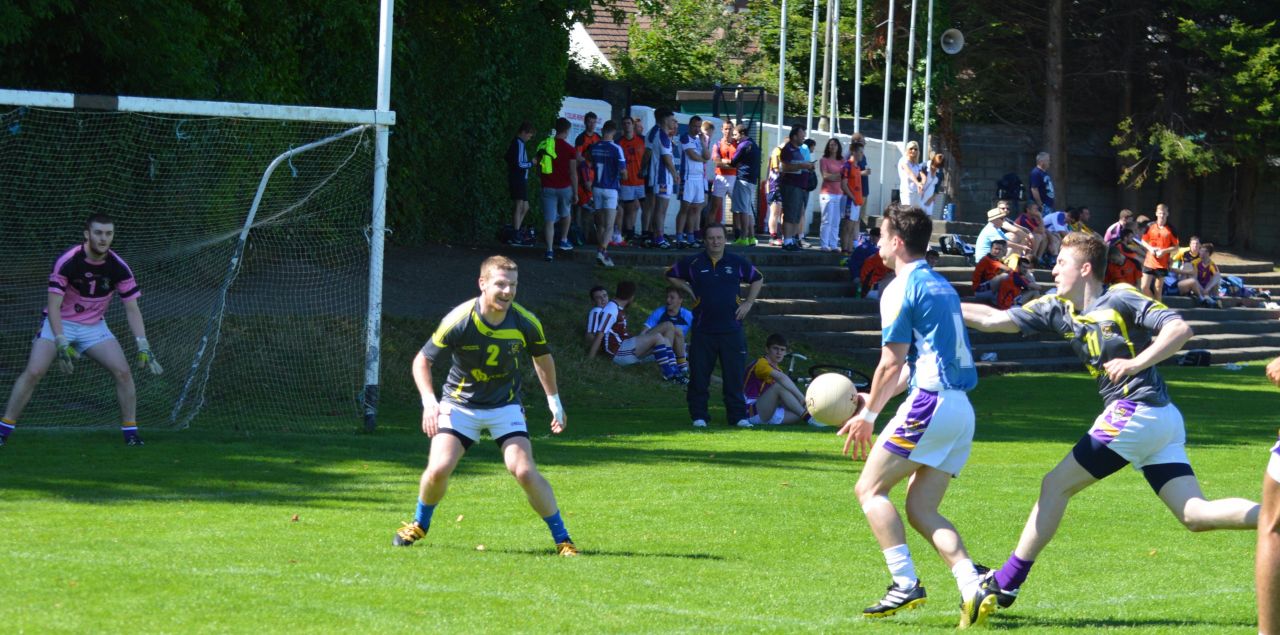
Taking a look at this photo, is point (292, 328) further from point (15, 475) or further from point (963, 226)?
point (963, 226)

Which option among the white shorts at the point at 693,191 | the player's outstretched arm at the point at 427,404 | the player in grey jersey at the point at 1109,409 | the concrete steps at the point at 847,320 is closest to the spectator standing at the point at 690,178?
the white shorts at the point at 693,191

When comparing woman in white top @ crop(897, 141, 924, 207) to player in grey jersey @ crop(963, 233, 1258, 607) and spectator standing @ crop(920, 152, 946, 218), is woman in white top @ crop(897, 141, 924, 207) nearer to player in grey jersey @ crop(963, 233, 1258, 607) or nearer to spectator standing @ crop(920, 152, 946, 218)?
spectator standing @ crop(920, 152, 946, 218)

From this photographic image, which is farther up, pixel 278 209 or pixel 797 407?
pixel 278 209

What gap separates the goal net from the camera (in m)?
16.5

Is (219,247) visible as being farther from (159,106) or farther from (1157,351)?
(1157,351)

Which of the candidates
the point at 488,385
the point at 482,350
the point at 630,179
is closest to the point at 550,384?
the point at 488,385

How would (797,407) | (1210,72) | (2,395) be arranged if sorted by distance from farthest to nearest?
(1210,72) < (797,407) < (2,395)

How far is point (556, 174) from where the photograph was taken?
23.5 meters

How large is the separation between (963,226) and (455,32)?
39.0 ft

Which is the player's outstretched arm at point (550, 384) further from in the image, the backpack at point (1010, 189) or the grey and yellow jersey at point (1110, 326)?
the backpack at point (1010, 189)

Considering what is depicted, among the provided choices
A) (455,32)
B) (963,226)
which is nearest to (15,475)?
(455,32)

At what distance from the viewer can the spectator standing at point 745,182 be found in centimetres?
2648

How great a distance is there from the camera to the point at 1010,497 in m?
12.2

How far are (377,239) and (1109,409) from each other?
9.48 meters
